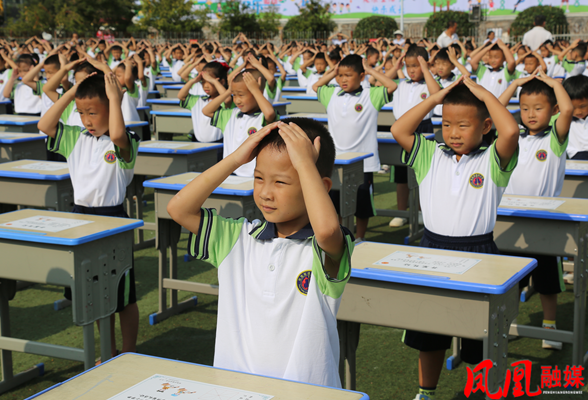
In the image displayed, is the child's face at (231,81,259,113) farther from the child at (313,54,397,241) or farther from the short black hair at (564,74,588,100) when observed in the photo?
the short black hair at (564,74,588,100)

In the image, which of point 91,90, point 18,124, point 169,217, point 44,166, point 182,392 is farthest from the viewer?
point 18,124

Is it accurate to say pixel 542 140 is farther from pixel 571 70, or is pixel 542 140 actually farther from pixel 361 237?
pixel 571 70

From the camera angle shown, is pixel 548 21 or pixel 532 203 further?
pixel 548 21

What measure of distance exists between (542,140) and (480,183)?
3.69 feet

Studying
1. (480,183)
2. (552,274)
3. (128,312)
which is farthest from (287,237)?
(552,274)

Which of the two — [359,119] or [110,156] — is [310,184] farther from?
[359,119]

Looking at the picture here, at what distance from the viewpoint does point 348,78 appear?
17.8ft

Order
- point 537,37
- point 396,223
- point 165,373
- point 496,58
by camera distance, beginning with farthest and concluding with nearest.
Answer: point 537,37
point 496,58
point 396,223
point 165,373

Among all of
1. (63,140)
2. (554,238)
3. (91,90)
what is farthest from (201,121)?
(554,238)

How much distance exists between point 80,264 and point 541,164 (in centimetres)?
266

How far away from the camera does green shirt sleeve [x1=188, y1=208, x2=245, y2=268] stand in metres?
1.75

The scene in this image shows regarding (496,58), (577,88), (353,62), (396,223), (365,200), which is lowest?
(396,223)

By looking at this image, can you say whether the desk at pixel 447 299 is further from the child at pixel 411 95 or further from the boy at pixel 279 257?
the child at pixel 411 95

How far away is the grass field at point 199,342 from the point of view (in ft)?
10.3
